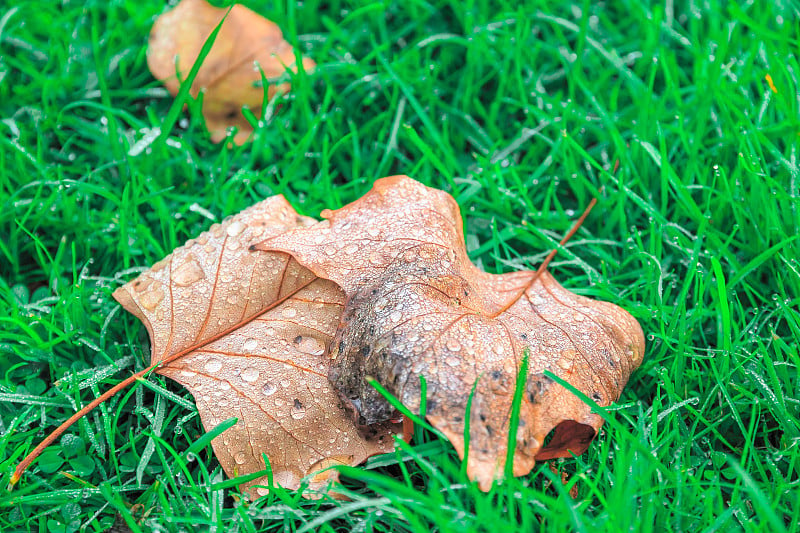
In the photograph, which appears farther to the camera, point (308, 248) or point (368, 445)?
point (308, 248)

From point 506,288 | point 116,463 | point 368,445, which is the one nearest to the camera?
point 368,445

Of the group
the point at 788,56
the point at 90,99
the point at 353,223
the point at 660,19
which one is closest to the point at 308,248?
the point at 353,223

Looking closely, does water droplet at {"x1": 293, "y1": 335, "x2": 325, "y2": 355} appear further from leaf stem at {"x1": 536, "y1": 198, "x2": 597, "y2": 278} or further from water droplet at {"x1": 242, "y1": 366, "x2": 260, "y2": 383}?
leaf stem at {"x1": 536, "y1": 198, "x2": 597, "y2": 278}

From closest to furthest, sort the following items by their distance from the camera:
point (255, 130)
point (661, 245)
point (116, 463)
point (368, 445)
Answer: point (368, 445) → point (116, 463) → point (661, 245) → point (255, 130)

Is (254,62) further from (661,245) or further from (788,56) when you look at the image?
(788,56)

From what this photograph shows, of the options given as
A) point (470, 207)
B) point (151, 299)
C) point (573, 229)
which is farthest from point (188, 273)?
point (573, 229)

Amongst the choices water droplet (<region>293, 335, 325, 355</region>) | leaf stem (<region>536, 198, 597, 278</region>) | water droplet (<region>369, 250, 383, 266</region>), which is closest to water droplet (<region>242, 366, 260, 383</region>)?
water droplet (<region>293, 335, 325, 355</region>)

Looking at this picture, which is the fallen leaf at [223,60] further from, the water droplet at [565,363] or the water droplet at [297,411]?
the water droplet at [565,363]
